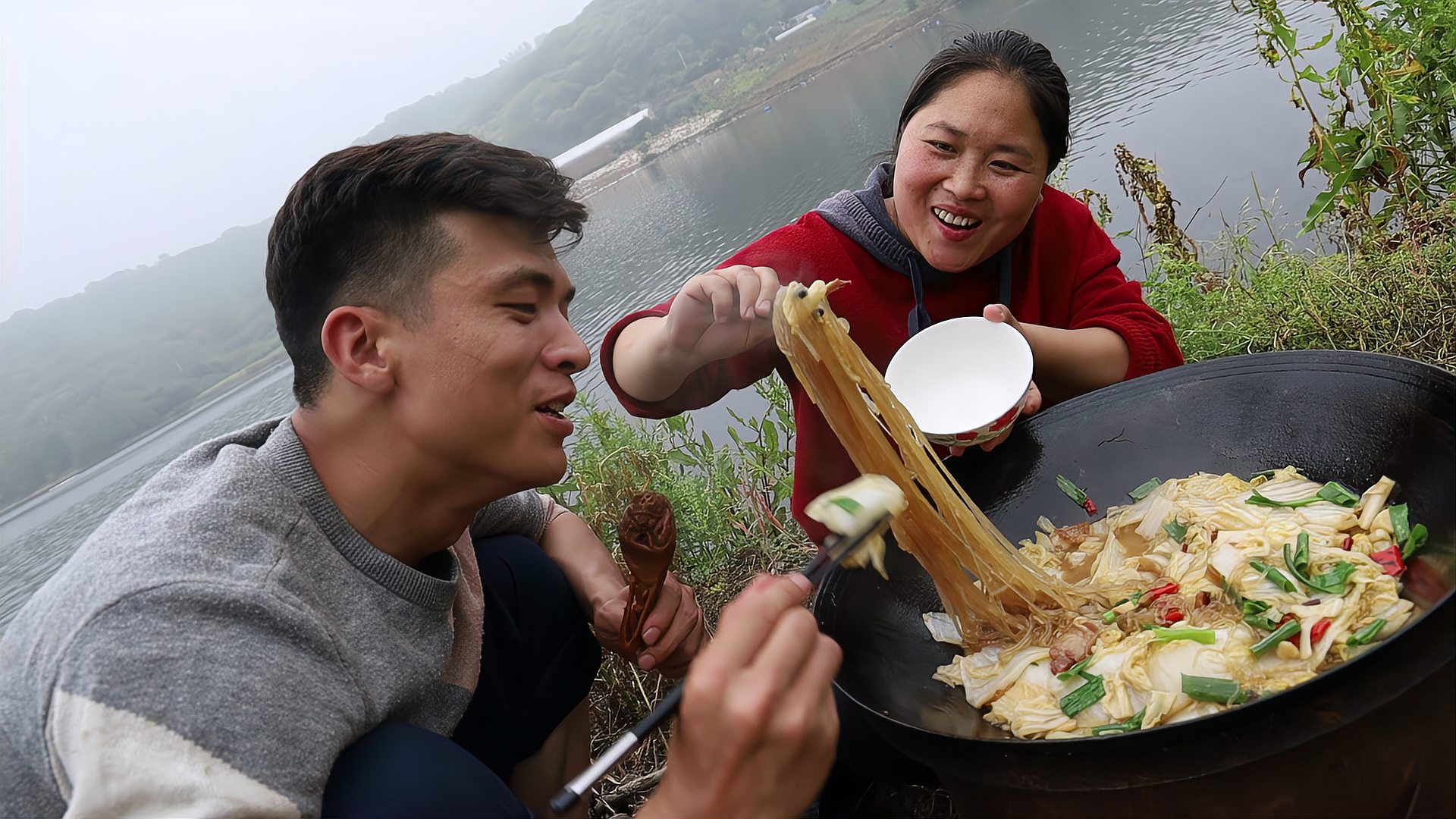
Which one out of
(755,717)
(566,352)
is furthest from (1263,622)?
(566,352)

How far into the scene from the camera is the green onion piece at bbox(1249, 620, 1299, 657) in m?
1.83

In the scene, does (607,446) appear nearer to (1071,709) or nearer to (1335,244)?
(1071,709)

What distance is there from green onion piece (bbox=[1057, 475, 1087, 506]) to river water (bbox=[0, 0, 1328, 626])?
177 cm

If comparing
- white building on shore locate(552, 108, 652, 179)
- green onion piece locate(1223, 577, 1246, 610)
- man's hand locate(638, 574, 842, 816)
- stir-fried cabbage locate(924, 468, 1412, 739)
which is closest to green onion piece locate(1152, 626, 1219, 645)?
stir-fried cabbage locate(924, 468, 1412, 739)

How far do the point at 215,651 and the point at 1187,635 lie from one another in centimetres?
215

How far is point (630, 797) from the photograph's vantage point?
3.32 m

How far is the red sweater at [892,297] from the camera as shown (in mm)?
3150

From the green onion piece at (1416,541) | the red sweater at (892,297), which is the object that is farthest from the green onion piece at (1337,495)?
the red sweater at (892,297)

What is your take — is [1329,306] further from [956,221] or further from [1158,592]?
[1158,592]

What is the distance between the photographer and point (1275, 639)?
183 centimetres

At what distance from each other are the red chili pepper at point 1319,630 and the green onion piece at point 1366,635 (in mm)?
45

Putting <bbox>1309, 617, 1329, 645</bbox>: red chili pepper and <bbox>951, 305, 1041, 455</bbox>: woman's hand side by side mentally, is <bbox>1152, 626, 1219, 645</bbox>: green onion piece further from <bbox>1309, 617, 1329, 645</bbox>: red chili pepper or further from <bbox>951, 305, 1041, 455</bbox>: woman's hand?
<bbox>951, 305, 1041, 455</bbox>: woman's hand

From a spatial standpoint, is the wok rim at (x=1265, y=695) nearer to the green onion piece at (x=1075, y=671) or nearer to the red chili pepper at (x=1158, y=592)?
the green onion piece at (x=1075, y=671)

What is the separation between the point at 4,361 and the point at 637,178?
513 inches
